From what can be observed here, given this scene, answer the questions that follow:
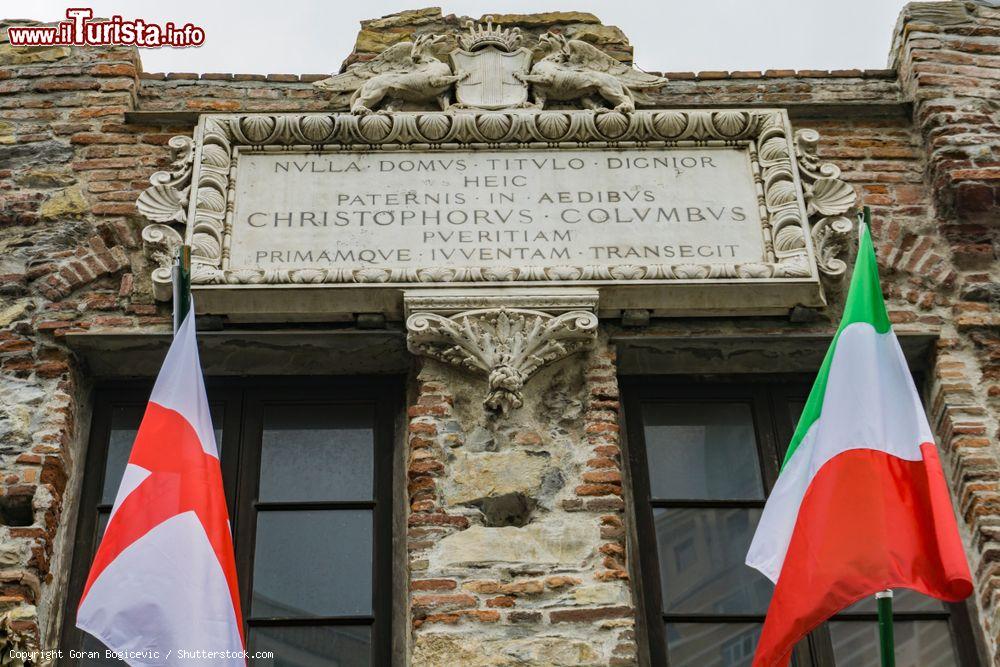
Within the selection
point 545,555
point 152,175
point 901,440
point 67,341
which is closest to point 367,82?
point 152,175

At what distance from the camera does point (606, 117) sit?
759 centimetres

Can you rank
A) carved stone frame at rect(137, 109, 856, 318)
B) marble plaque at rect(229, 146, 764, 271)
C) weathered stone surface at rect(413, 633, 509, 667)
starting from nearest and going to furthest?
1. weathered stone surface at rect(413, 633, 509, 667)
2. carved stone frame at rect(137, 109, 856, 318)
3. marble plaque at rect(229, 146, 764, 271)

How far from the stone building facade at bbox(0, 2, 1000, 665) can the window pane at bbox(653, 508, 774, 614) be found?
0.38ft

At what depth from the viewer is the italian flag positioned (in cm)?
530

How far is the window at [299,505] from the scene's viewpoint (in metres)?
6.22

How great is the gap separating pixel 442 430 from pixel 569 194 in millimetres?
1379

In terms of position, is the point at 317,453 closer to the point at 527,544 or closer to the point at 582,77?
the point at 527,544

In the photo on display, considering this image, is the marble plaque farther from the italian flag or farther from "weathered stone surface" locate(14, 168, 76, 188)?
the italian flag

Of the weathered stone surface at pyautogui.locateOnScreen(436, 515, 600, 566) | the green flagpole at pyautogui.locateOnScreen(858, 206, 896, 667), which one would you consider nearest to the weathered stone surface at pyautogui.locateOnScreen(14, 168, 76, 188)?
the weathered stone surface at pyautogui.locateOnScreen(436, 515, 600, 566)

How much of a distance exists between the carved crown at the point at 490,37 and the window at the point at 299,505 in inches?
73.4

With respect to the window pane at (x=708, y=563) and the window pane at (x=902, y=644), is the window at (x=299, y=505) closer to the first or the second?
the window pane at (x=708, y=563)

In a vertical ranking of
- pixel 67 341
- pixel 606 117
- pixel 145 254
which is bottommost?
pixel 67 341

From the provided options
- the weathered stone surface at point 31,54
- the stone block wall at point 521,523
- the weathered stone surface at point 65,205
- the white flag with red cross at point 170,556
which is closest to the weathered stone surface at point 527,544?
the stone block wall at point 521,523

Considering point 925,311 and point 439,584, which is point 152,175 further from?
point 925,311
